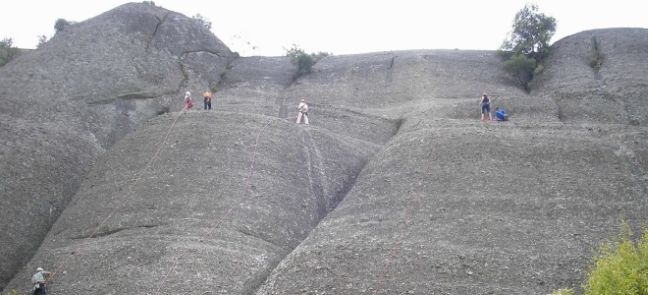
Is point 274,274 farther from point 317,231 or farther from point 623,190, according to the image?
point 623,190

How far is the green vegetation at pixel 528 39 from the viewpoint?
145 feet

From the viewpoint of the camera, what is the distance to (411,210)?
77.3 feet

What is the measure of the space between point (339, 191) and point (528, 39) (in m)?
24.6

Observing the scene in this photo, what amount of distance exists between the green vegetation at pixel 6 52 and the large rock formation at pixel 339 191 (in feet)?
23.0

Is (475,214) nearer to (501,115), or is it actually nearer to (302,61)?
(501,115)

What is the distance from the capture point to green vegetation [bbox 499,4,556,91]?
145 feet

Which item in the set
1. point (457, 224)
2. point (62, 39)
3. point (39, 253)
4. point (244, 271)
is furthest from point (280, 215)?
point (62, 39)

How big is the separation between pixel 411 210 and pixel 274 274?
5977 mm

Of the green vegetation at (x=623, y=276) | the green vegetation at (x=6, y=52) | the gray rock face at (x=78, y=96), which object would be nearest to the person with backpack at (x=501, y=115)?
the green vegetation at (x=623, y=276)

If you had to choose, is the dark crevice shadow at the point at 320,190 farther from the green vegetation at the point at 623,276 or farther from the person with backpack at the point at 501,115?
the green vegetation at the point at 623,276

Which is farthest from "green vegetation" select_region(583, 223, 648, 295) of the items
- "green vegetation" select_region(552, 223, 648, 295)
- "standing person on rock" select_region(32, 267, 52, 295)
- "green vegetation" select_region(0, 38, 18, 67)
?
"green vegetation" select_region(0, 38, 18, 67)

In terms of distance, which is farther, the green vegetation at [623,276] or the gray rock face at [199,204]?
the gray rock face at [199,204]

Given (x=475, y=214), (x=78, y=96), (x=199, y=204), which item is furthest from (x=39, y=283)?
(x=78, y=96)

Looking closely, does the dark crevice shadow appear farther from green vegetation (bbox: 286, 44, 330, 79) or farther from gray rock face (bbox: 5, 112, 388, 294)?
green vegetation (bbox: 286, 44, 330, 79)
